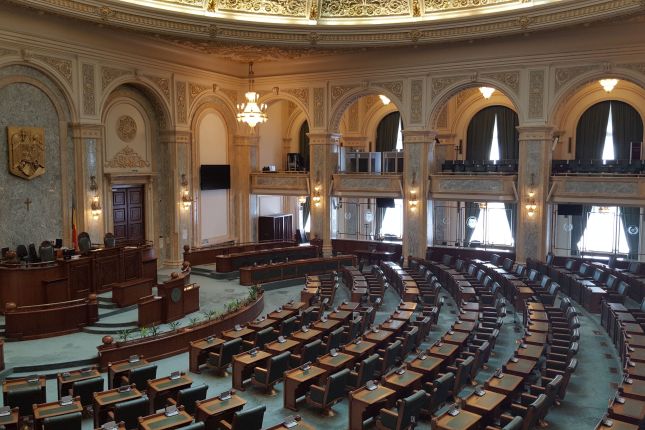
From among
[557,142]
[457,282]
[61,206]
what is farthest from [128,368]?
[557,142]

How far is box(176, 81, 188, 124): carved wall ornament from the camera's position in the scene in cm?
2080

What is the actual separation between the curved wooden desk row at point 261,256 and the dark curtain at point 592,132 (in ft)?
37.6

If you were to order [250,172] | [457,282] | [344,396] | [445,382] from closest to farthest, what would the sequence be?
1. [445,382]
2. [344,396]
3. [457,282]
4. [250,172]

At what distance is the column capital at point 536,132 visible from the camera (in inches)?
739

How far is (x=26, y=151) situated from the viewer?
51.8 feet

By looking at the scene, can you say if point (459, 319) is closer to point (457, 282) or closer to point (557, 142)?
point (457, 282)

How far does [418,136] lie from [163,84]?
30.3 feet

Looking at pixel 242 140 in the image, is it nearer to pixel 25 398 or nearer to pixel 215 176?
pixel 215 176

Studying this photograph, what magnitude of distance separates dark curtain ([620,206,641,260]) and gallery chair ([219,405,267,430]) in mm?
18780

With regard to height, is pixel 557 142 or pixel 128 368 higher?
pixel 557 142

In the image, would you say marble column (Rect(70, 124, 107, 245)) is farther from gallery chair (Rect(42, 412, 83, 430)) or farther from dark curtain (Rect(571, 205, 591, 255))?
dark curtain (Rect(571, 205, 591, 255))

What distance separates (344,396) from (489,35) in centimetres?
1311

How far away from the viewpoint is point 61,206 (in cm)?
1688

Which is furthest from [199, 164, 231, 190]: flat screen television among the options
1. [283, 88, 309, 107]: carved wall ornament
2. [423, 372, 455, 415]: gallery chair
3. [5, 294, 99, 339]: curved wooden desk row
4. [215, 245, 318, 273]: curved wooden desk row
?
[423, 372, 455, 415]: gallery chair
